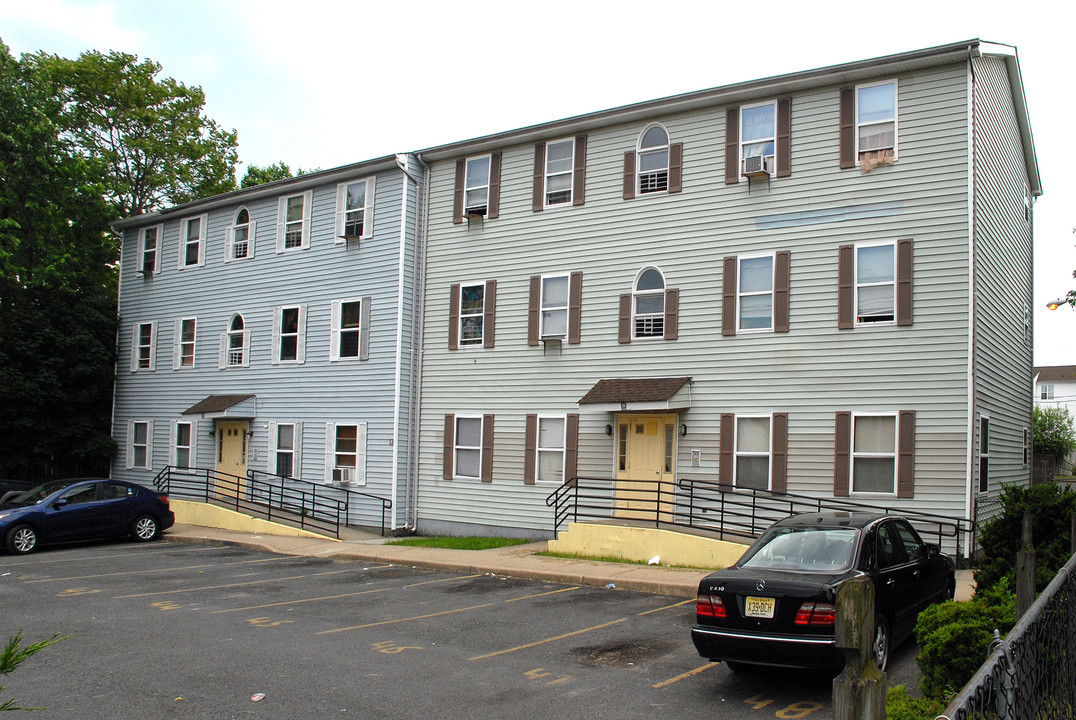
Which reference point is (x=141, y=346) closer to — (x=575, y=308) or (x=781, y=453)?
(x=575, y=308)

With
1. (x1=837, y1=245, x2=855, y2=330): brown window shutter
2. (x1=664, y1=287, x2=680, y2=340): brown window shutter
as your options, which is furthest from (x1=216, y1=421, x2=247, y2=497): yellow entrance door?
(x1=837, y1=245, x2=855, y2=330): brown window shutter

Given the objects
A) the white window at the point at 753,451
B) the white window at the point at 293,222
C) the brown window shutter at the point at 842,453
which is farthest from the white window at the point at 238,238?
the brown window shutter at the point at 842,453

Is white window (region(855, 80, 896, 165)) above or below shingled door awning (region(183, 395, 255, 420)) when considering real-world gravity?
above

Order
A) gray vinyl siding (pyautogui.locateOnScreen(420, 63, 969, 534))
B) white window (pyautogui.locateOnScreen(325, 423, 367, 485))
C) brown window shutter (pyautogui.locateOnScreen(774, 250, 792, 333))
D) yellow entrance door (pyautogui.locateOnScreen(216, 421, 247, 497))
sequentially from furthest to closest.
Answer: yellow entrance door (pyautogui.locateOnScreen(216, 421, 247, 497))
white window (pyautogui.locateOnScreen(325, 423, 367, 485))
brown window shutter (pyautogui.locateOnScreen(774, 250, 792, 333))
gray vinyl siding (pyautogui.locateOnScreen(420, 63, 969, 534))

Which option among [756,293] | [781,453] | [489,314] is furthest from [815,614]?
[489,314]

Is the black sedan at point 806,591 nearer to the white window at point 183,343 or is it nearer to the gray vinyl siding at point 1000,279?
the gray vinyl siding at point 1000,279

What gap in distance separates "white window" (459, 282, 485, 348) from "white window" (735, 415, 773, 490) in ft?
24.1

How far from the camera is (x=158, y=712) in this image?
761 cm

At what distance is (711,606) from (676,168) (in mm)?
12872

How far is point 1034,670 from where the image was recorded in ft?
12.0

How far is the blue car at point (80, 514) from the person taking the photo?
19.3 meters

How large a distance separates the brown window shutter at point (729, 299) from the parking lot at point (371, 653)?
6659 millimetres

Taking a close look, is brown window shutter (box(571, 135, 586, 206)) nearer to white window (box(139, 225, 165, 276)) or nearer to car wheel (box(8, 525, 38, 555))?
car wheel (box(8, 525, 38, 555))

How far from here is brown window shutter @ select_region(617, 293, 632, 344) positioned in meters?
19.5
